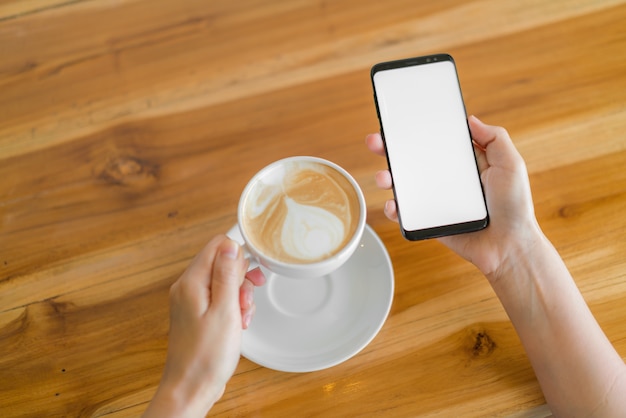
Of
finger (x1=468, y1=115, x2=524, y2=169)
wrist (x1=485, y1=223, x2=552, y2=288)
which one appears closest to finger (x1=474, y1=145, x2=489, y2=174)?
finger (x1=468, y1=115, x2=524, y2=169)

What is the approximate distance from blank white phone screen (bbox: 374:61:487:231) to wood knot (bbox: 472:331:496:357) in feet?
0.61

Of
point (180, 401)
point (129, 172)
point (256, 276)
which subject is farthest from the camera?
point (129, 172)

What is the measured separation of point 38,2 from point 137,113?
359mm

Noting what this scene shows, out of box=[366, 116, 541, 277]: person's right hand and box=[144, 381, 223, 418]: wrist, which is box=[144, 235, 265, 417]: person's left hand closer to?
box=[144, 381, 223, 418]: wrist

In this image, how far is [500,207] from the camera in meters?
0.82

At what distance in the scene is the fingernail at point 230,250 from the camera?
2.24ft

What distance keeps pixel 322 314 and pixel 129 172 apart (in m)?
0.44

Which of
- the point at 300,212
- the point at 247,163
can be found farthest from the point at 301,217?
the point at 247,163

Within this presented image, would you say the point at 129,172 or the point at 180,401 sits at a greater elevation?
the point at 129,172

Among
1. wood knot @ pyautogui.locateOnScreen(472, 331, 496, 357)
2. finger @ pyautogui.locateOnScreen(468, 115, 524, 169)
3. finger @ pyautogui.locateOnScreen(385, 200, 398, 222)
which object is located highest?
finger @ pyautogui.locateOnScreen(468, 115, 524, 169)

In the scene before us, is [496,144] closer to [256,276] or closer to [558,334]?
[558,334]

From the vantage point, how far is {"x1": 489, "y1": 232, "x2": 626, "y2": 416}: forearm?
74cm

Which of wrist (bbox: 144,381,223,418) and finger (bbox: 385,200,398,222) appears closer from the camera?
wrist (bbox: 144,381,223,418)

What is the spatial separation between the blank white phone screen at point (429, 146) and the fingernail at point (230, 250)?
265mm
